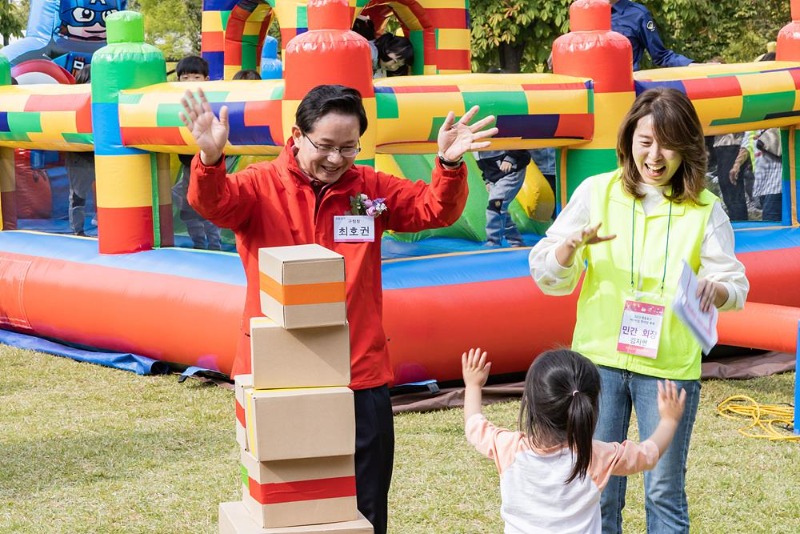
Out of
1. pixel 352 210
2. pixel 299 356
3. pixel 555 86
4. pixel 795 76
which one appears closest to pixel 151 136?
pixel 555 86

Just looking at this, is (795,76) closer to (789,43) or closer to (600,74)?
(789,43)

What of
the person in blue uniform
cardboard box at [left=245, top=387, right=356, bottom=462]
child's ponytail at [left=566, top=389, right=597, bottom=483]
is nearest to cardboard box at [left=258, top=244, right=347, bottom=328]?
cardboard box at [left=245, top=387, right=356, bottom=462]

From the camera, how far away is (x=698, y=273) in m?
3.17

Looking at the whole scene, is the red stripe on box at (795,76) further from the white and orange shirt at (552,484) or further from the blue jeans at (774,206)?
the white and orange shirt at (552,484)

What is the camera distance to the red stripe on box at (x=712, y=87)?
269 inches

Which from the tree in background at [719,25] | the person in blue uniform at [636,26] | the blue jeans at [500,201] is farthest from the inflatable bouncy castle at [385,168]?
the tree in background at [719,25]

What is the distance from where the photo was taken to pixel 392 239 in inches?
265

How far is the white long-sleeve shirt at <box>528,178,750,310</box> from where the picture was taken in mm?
3119

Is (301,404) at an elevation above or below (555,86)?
below

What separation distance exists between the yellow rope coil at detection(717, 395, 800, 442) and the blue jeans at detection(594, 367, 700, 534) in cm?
243

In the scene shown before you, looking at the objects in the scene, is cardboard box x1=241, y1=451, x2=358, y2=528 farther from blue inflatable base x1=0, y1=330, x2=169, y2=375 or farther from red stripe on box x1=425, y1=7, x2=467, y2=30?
Answer: red stripe on box x1=425, y1=7, x2=467, y2=30

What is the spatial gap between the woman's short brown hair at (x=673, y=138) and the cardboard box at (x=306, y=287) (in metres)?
0.84

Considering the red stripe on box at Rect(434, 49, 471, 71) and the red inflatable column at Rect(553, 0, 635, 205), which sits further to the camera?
the red stripe on box at Rect(434, 49, 471, 71)

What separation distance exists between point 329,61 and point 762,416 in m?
2.70
